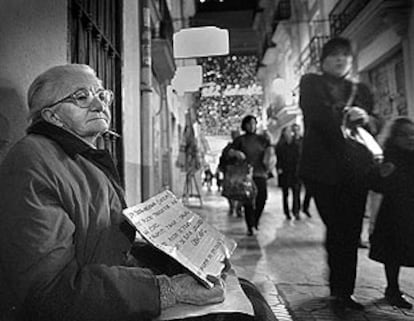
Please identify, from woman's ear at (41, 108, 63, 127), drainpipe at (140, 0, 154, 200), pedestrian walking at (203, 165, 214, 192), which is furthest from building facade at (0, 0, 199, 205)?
pedestrian walking at (203, 165, 214, 192)

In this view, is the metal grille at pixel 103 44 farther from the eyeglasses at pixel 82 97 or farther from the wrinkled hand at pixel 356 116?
the wrinkled hand at pixel 356 116

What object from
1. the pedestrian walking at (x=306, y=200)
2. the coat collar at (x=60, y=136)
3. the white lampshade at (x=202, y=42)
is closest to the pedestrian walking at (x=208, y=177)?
the white lampshade at (x=202, y=42)

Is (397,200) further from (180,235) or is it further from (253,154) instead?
(253,154)

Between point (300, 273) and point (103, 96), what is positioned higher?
point (103, 96)

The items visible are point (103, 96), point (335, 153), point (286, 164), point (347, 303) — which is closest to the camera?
point (103, 96)

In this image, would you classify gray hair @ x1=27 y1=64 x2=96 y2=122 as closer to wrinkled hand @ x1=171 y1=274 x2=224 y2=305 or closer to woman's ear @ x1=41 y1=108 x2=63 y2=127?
woman's ear @ x1=41 y1=108 x2=63 y2=127

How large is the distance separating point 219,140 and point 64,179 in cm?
224

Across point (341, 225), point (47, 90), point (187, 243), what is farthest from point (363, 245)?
point (47, 90)

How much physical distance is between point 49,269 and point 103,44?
129cm

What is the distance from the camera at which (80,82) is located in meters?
0.74

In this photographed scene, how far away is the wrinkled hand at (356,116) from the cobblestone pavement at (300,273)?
1.22 feet

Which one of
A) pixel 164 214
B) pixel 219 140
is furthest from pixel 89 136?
pixel 219 140

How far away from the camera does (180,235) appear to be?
71cm

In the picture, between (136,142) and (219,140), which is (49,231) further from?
(219,140)
